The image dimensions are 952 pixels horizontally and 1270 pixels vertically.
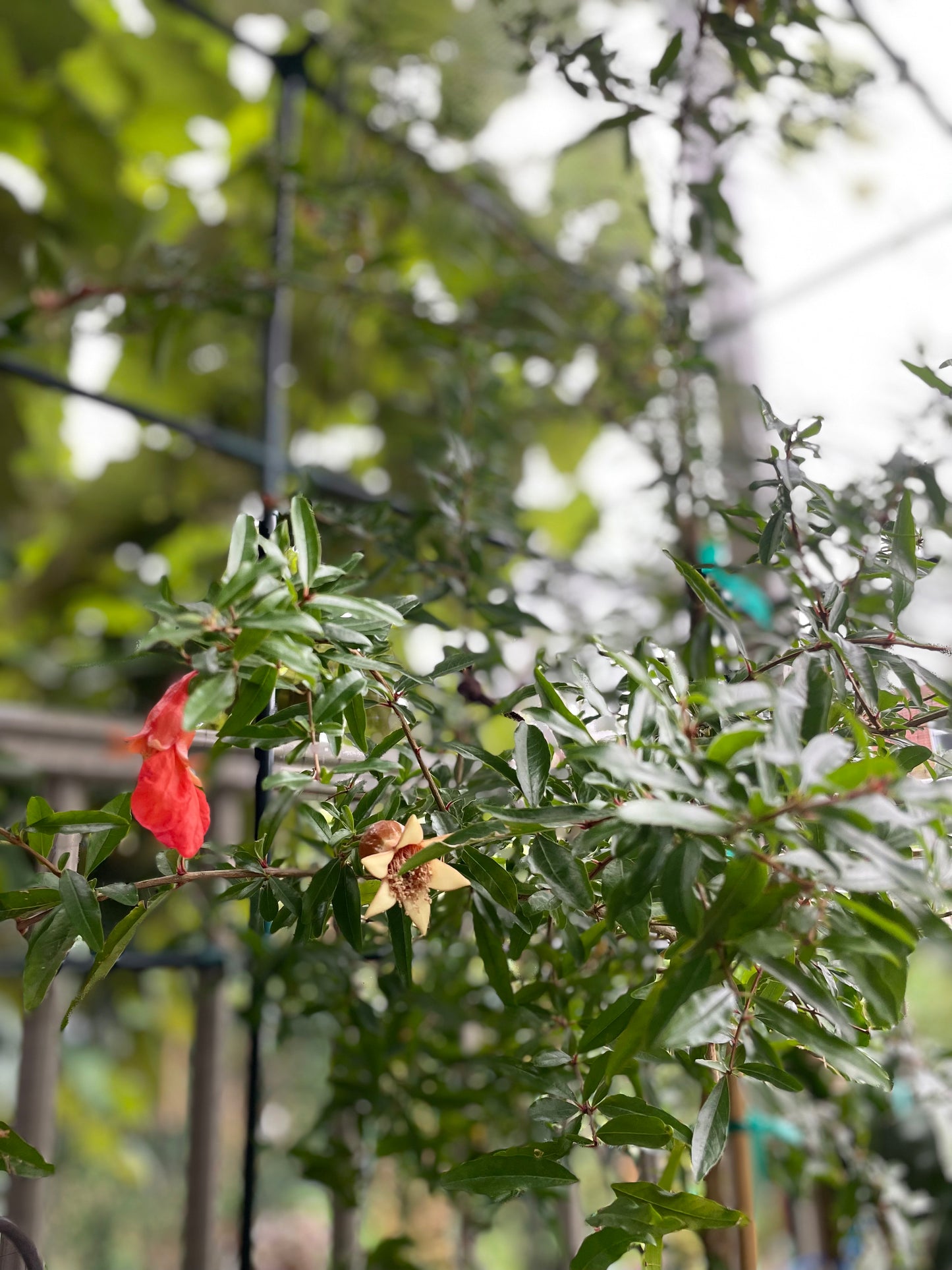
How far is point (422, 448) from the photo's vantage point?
2.48ft

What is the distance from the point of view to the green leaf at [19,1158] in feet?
1.28

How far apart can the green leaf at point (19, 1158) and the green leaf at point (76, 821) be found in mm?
129

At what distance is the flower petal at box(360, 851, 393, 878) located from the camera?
357 millimetres

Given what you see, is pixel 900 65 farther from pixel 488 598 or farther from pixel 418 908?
pixel 418 908

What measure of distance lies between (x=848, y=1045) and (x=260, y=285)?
875 mm

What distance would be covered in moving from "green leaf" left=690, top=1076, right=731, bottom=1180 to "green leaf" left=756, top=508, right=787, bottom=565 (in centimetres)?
23

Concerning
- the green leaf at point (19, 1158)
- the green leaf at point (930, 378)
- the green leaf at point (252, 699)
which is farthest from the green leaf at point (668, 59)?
the green leaf at point (19, 1158)

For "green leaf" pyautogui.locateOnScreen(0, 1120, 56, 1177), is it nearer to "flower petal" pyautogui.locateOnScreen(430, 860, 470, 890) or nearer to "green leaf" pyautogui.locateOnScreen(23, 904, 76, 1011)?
"green leaf" pyautogui.locateOnScreen(23, 904, 76, 1011)

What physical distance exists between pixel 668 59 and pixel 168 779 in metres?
0.51

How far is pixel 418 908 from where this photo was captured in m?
0.37

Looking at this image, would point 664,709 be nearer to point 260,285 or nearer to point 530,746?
point 530,746

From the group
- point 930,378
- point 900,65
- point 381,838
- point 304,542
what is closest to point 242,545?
point 304,542

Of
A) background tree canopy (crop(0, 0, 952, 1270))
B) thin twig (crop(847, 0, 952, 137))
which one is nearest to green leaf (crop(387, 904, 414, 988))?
background tree canopy (crop(0, 0, 952, 1270))

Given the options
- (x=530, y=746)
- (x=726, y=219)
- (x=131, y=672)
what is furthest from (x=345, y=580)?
(x=131, y=672)
